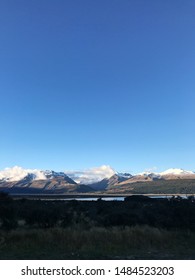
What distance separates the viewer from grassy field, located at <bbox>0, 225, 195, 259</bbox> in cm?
1441

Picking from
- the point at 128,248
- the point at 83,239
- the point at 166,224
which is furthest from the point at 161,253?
the point at 166,224

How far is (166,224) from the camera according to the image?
2509cm

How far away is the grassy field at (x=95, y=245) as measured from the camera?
14406mm

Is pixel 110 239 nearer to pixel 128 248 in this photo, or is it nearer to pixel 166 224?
pixel 128 248

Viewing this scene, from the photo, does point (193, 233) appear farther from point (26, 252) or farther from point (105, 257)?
point (26, 252)

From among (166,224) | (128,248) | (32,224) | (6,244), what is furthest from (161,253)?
(32,224)

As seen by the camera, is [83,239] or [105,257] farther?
[83,239]

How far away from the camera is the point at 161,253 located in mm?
15188

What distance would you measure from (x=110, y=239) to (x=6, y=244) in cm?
488

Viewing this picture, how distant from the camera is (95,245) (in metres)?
16.4
